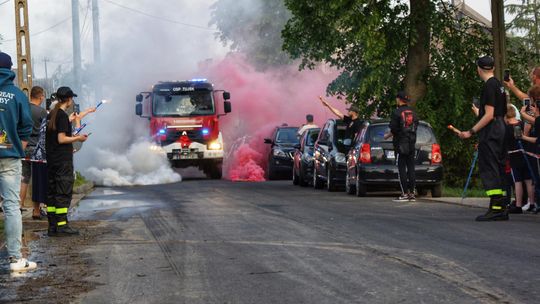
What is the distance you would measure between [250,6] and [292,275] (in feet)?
174

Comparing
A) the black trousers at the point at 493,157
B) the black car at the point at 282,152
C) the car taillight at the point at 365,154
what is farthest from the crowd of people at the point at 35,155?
the black car at the point at 282,152

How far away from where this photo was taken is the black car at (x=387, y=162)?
18656 mm

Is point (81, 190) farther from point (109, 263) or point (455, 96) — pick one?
point (109, 263)

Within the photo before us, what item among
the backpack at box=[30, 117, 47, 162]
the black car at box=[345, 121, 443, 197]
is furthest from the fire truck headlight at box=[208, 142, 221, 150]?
the backpack at box=[30, 117, 47, 162]

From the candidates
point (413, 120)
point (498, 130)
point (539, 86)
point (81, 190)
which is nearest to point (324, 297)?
point (498, 130)

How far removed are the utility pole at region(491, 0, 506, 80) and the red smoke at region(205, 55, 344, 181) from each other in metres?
13.9

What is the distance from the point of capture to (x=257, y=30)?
61.8 metres

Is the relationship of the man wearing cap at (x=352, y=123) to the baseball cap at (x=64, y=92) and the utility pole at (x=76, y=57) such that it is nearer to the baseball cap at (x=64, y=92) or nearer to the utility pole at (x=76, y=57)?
the baseball cap at (x=64, y=92)

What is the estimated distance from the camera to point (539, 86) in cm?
1329

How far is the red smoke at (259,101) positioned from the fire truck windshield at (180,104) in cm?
251

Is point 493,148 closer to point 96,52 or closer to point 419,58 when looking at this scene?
point 419,58

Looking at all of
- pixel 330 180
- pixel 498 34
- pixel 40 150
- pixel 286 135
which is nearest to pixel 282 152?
pixel 286 135

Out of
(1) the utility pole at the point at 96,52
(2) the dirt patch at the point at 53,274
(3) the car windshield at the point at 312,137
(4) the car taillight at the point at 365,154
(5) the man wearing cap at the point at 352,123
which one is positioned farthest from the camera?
(1) the utility pole at the point at 96,52

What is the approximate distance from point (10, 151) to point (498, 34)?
44.4 feet
